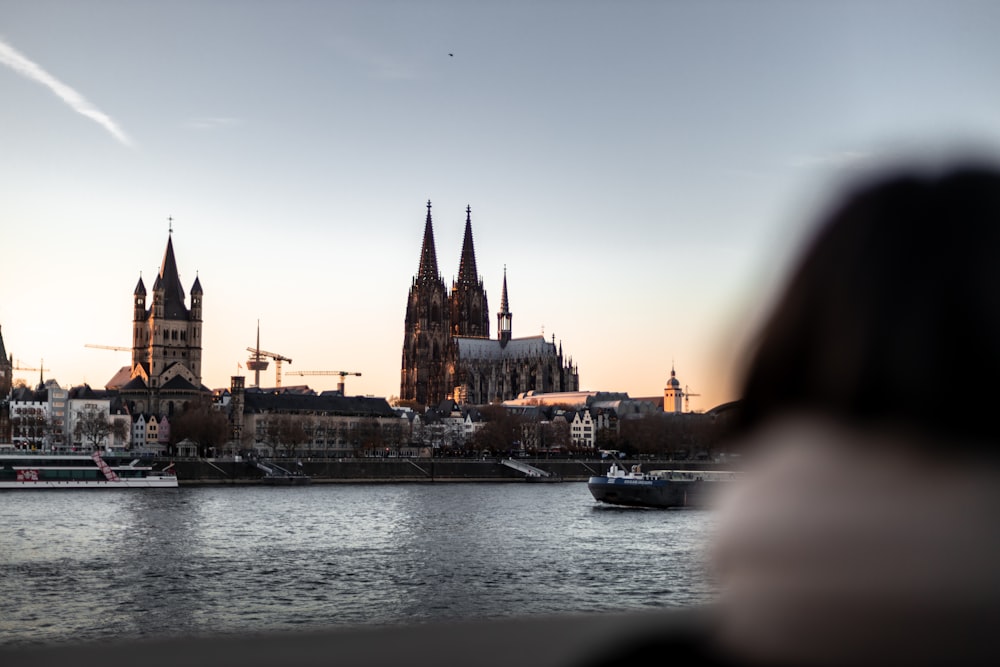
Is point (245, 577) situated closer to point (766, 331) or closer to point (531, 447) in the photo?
point (766, 331)

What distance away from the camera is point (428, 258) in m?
136

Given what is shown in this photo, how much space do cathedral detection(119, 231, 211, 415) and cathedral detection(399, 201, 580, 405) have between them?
24.8m

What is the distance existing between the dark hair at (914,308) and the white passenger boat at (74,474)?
2576 inches

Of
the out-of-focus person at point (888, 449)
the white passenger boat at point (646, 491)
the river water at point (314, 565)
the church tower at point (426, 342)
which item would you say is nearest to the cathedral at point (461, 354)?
the church tower at point (426, 342)

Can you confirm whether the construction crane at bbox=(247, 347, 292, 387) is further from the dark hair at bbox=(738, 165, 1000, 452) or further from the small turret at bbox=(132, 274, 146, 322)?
the dark hair at bbox=(738, 165, 1000, 452)

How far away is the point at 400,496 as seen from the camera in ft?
200

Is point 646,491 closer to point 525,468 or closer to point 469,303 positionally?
point 525,468

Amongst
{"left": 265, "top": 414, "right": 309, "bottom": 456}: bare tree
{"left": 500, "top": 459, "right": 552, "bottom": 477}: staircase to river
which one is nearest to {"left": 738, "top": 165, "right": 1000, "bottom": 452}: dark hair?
{"left": 500, "top": 459, "right": 552, "bottom": 477}: staircase to river

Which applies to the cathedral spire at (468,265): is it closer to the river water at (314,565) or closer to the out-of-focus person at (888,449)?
the river water at (314,565)

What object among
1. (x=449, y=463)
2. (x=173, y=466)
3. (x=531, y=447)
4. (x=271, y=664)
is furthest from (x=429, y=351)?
(x=271, y=664)

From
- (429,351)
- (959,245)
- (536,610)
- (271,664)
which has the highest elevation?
(429,351)

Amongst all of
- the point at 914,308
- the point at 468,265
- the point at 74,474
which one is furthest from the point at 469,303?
the point at 914,308

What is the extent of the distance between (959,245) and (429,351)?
13202 centimetres

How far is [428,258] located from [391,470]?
5987cm
